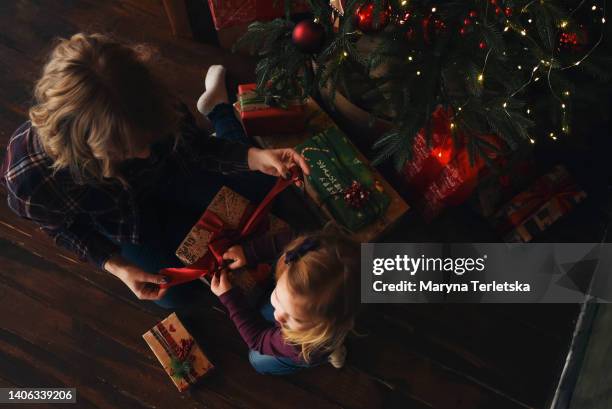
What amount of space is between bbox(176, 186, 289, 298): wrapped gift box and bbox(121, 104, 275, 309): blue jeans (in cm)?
8

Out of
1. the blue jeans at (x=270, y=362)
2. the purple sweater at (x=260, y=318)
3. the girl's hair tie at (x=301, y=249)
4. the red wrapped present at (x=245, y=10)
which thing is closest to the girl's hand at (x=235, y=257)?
the purple sweater at (x=260, y=318)

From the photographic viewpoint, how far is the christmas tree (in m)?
1.15

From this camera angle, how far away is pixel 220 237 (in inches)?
57.3

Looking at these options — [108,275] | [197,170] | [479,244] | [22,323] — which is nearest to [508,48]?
[479,244]

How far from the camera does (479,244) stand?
1762 mm

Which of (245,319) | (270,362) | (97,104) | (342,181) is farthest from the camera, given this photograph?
(342,181)

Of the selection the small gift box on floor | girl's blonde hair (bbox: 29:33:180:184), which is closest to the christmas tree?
girl's blonde hair (bbox: 29:33:180:184)

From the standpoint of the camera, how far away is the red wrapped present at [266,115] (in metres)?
→ 1.66

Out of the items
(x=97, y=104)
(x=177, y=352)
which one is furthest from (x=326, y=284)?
(x=177, y=352)

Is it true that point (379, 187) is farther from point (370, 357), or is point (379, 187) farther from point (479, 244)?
point (370, 357)

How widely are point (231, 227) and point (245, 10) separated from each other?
72 cm

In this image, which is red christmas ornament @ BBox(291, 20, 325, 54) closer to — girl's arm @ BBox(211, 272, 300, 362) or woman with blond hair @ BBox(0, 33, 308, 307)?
woman with blond hair @ BBox(0, 33, 308, 307)

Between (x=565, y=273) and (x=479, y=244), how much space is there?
271 millimetres

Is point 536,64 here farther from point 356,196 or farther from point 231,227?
point 231,227
